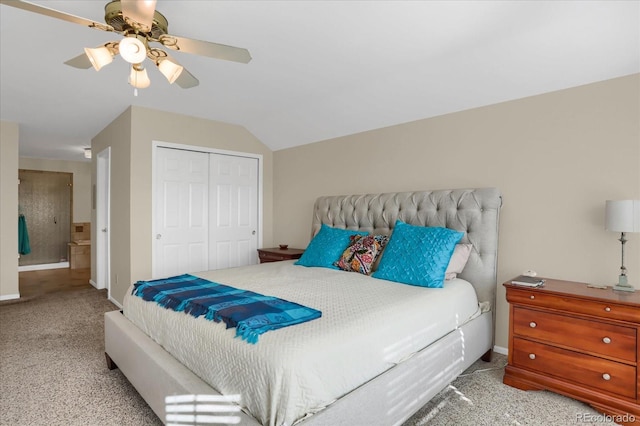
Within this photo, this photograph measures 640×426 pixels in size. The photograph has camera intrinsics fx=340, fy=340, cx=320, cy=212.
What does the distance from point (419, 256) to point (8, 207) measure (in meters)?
5.34

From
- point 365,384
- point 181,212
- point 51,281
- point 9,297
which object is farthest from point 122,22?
point 51,281

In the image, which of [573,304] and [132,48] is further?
[573,304]

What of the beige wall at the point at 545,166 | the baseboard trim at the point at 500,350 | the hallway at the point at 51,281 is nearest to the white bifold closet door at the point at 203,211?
the beige wall at the point at 545,166

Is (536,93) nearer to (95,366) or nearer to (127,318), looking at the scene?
(127,318)

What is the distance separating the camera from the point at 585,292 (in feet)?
6.95

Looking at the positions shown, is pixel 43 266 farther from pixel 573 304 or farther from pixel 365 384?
pixel 573 304

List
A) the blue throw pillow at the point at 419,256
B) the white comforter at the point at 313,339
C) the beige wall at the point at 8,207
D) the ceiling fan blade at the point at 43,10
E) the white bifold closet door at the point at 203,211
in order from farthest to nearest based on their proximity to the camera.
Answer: the beige wall at the point at 8,207 → the white bifold closet door at the point at 203,211 → the blue throw pillow at the point at 419,256 → the ceiling fan blade at the point at 43,10 → the white comforter at the point at 313,339

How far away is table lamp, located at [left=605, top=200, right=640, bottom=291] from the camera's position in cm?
202

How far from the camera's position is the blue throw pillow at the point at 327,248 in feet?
10.5

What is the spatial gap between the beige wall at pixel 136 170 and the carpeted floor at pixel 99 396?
99cm

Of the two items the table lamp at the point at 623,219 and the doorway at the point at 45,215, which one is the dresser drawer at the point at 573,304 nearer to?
the table lamp at the point at 623,219

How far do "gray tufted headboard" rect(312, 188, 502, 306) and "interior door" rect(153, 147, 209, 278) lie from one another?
6.36 feet

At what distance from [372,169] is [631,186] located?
2.18m

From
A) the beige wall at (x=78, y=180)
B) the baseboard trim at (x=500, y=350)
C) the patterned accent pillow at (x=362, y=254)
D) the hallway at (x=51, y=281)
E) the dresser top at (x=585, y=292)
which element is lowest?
the hallway at (x=51, y=281)
